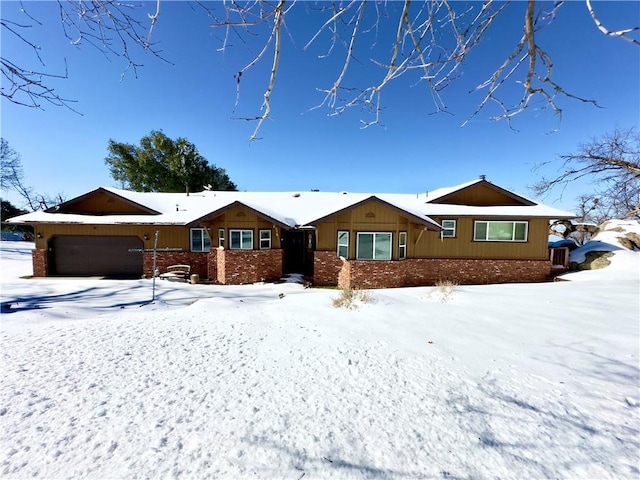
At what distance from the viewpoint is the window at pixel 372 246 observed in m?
12.2

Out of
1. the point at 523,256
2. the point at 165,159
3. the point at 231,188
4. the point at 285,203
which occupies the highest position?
the point at 165,159

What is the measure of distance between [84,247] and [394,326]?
17.1 m

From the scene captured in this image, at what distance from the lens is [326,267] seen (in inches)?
500

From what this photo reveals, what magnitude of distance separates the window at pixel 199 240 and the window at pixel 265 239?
11.0 feet

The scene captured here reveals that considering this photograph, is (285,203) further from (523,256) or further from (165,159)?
(165,159)

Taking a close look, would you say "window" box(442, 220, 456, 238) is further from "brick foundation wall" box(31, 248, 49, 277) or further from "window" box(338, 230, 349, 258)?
"brick foundation wall" box(31, 248, 49, 277)

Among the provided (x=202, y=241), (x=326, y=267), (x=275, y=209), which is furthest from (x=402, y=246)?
(x=202, y=241)

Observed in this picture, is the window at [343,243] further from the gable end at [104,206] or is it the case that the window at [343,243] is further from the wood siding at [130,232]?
the gable end at [104,206]

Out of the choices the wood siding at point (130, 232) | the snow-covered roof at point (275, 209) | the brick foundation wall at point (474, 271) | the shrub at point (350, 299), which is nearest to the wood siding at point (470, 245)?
the brick foundation wall at point (474, 271)

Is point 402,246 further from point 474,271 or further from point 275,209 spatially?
point 275,209

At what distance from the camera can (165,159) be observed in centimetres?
2678

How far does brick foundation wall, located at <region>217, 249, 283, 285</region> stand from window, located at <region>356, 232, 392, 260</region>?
189 inches

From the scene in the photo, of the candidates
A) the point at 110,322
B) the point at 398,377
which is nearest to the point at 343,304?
the point at 398,377

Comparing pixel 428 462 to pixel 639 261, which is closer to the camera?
pixel 428 462
